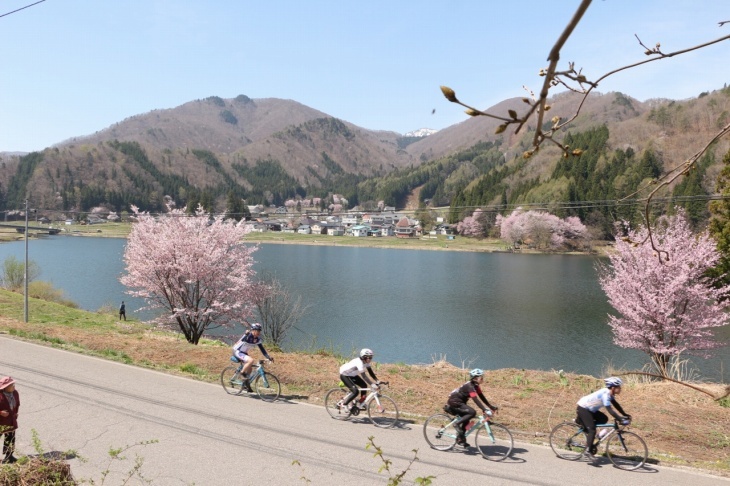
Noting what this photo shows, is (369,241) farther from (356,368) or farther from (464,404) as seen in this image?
(464,404)

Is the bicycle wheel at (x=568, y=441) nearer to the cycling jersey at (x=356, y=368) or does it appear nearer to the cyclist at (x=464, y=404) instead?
the cyclist at (x=464, y=404)

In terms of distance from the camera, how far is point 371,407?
38.2ft

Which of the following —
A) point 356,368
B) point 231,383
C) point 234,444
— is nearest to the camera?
point 234,444

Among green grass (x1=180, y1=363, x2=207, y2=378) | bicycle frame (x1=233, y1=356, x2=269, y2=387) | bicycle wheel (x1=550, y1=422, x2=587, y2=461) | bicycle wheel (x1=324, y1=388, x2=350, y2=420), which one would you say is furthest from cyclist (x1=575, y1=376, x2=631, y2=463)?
green grass (x1=180, y1=363, x2=207, y2=378)

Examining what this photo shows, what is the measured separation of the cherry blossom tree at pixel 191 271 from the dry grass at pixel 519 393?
5412 millimetres

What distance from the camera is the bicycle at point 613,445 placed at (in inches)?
372

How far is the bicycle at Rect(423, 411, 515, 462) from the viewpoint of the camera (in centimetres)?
989

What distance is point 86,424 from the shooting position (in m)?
10.4

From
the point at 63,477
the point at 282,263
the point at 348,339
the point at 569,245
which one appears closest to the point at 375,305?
the point at 348,339

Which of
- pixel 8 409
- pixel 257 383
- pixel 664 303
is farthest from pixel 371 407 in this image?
pixel 664 303

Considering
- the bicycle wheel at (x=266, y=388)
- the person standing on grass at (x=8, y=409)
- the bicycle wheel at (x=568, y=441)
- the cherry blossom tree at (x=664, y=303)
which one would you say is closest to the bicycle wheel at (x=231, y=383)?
the bicycle wheel at (x=266, y=388)

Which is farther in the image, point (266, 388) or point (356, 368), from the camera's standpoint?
point (266, 388)

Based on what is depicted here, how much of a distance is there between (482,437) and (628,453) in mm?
2735

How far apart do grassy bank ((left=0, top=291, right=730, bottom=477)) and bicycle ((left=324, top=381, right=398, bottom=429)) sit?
14.5 inches
